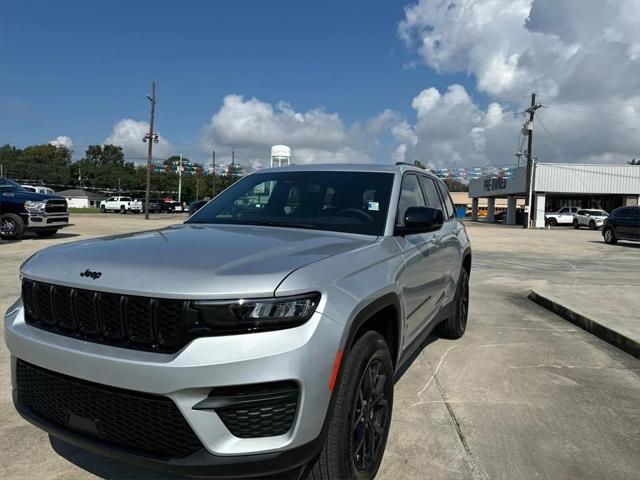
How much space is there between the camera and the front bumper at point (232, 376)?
2.01 meters

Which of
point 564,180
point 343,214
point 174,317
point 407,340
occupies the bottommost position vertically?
point 407,340

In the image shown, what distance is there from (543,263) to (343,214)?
12.4 metres

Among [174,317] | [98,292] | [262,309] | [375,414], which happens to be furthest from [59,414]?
[375,414]

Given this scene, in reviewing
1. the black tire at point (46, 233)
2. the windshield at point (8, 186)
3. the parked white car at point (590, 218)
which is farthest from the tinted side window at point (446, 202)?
the parked white car at point (590, 218)

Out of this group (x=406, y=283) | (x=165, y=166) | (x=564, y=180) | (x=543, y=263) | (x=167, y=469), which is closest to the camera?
(x=167, y=469)

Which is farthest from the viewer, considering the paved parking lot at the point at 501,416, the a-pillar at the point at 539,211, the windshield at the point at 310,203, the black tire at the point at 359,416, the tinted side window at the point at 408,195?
the a-pillar at the point at 539,211

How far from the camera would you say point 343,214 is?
3549 millimetres

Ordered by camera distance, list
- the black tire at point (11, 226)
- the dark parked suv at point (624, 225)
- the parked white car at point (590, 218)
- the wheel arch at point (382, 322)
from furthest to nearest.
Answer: the parked white car at point (590, 218) → the dark parked suv at point (624, 225) → the black tire at point (11, 226) → the wheel arch at point (382, 322)

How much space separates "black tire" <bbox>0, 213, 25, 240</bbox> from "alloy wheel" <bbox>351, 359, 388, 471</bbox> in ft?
52.4

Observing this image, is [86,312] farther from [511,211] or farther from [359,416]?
[511,211]

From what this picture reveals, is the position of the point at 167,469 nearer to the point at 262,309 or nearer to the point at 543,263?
the point at 262,309

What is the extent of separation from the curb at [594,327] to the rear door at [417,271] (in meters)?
2.39

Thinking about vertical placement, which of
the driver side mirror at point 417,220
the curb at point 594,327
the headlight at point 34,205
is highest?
the driver side mirror at point 417,220

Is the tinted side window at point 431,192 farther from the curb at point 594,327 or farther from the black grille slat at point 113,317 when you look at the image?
the black grille slat at point 113,317
